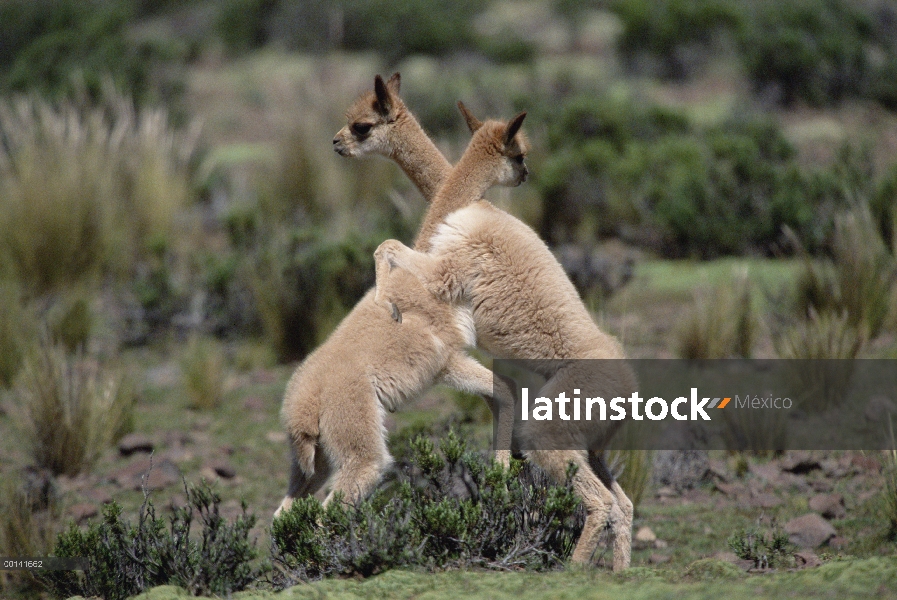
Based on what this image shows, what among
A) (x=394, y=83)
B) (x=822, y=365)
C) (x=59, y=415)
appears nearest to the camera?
(x=394, y=83)

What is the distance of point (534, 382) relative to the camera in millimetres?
6449

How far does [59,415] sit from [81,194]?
480cm

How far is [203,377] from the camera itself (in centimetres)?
923

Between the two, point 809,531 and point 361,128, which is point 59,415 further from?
point 809,531

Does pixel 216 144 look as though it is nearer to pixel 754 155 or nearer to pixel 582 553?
pixel 754 155

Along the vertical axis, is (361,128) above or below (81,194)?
above

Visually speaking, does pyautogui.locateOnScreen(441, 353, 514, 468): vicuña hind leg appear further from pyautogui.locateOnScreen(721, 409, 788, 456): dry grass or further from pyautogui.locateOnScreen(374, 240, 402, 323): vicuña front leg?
pyautogui.locateOnScreen(721, 409, 788, 456): dry grass

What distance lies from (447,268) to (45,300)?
7046 millimetres

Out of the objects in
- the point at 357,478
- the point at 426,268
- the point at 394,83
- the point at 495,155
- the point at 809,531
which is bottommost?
the point at 809,531

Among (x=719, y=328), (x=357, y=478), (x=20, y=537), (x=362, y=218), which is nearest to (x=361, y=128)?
(x=357, y=478)

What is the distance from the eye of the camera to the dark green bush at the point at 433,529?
4551mm

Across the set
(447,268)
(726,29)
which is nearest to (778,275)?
(447,268)

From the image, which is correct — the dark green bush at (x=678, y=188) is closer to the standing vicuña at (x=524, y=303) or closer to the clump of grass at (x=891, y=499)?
the clump of grass at (x=891, y=499)

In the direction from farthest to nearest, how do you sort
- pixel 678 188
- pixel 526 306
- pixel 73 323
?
pixel 678 188 < pixel 73 323 < pixel 526 306
